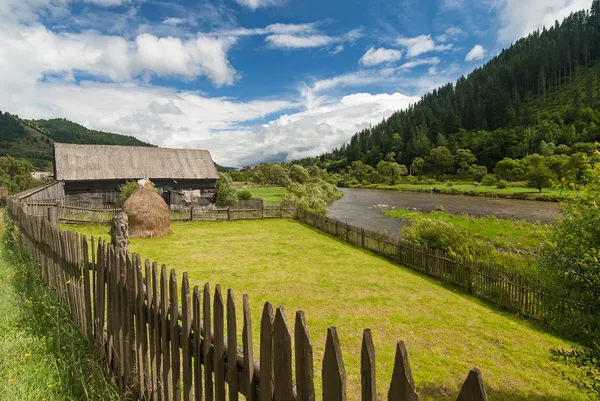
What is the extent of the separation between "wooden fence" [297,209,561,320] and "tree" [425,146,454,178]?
85930 millimetres

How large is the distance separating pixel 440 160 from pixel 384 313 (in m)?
94.5

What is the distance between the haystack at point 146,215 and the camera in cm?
1675

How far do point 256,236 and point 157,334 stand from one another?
15660mm

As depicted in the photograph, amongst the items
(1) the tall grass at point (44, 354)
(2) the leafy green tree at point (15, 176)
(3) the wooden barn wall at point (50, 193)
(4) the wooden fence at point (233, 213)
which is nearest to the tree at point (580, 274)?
(1) the tall grass at point (44, 354)

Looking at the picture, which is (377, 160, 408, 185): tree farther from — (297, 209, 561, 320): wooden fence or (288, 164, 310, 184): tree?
(297, 209, 561, 320): wooden fence

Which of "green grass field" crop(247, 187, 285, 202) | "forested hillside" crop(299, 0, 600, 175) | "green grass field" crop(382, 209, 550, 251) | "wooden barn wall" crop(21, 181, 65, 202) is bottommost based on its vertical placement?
"green grass field" crop(382, 209, 550, 251)

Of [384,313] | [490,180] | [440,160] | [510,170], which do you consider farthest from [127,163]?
[440,160]

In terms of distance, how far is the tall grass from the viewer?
3291mm

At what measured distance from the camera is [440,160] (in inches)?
3629

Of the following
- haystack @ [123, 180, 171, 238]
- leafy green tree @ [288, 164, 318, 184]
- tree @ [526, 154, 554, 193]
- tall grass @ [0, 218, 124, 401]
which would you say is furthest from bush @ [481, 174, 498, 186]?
tall grass @ [0, 218, 124, 401]

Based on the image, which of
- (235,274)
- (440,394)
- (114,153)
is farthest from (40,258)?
(114,153)

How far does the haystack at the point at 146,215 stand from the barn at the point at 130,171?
38.3ft

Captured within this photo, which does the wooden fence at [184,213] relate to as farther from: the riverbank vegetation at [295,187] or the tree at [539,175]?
the tree at [539,175]

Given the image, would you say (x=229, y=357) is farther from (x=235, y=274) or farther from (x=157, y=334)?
(x=235, y=274)
